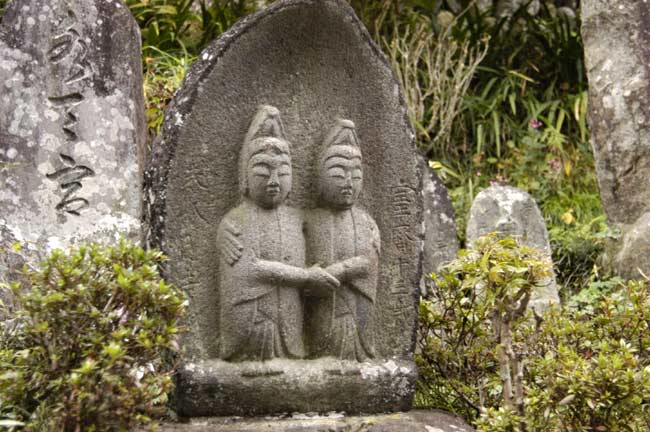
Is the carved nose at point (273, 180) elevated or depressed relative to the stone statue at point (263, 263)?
elevated

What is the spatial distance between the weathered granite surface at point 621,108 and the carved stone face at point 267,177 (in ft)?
12.8

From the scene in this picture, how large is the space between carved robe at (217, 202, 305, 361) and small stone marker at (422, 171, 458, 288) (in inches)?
131

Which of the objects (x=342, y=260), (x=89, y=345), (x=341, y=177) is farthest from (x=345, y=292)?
(x=89, y=345)

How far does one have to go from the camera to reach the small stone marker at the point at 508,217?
792 cm

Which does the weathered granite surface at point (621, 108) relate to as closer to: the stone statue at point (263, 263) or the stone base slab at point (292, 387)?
the stone base slab at point (292, 387)

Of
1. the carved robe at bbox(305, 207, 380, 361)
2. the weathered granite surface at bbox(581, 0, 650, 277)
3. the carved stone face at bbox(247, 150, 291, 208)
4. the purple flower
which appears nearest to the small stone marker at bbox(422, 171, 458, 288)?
the weathered granite surface at bbox(581, 0, 650, 277)

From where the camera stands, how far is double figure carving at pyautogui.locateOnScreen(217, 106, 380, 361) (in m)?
4.23

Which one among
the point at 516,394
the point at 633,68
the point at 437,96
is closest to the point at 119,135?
the point at 516,394

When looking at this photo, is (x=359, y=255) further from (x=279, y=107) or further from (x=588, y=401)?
(x=588, y=401)

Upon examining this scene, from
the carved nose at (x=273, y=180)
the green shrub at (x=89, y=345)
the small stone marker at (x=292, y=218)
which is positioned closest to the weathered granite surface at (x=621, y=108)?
the small stone marker at (x=292, y=218)

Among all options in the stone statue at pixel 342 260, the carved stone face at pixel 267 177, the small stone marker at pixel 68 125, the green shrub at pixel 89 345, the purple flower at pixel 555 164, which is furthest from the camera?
the purple flower at pixel 555 164

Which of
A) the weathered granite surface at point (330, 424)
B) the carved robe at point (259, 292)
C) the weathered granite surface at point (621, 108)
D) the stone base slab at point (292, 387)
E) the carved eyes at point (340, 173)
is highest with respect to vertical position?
the weathered granite surface at point (621, 108)

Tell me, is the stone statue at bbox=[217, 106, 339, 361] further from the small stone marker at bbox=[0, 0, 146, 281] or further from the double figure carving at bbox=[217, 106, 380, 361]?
the small stone marker at bbox=[0, 0, 146, 281]

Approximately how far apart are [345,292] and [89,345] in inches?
51.4
